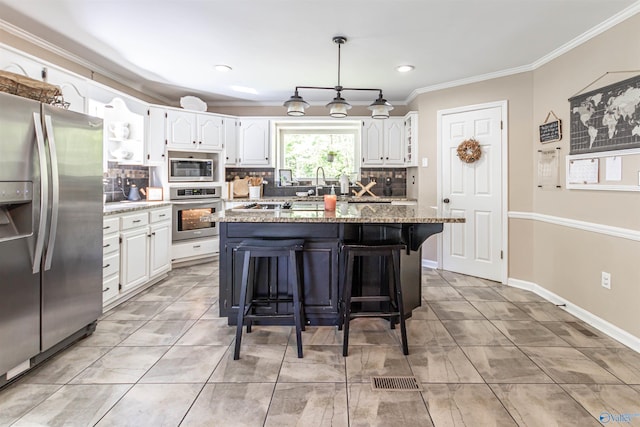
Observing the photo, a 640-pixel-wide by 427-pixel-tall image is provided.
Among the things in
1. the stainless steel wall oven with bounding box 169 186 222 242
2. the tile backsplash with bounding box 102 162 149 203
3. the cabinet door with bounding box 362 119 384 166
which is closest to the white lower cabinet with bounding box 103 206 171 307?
the stainless steel wall oven with bounding box 169 186 222 242

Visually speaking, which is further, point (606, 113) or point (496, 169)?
point (496, 169)

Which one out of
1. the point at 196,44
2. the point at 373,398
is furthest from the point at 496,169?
the point at 196,44

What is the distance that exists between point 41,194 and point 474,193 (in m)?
4.13

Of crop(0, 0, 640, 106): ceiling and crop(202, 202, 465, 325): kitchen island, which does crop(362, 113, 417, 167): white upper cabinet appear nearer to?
crop(0, 0, 640, 106): ceiling

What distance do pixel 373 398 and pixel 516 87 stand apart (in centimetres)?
363

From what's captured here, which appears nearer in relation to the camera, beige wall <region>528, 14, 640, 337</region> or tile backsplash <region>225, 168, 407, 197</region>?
beige wall <region>528, 14, 640, 337</region>

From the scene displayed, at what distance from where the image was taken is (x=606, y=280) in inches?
110

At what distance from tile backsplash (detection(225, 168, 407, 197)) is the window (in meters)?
0.16

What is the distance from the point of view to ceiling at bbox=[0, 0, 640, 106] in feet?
8.46

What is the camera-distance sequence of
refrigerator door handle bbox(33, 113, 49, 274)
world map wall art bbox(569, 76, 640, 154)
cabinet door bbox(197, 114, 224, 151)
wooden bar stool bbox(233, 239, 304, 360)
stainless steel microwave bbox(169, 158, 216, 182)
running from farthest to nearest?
cabinet door bbox(197, 114, 224, 151) → stainless steel microwave bbox(169, 158, 216, 182) → world map wall art bbox(569, 76, 640, 154) → wooden bar stool bbox(233, 239, 304, 360) → refrigerator door handle bbox(33, 113, 49, 274)

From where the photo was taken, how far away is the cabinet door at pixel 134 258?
3.41m

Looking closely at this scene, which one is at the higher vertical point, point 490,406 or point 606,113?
point 606,113

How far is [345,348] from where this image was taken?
2359 millimetres

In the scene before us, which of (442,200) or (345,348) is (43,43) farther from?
(442,200)
